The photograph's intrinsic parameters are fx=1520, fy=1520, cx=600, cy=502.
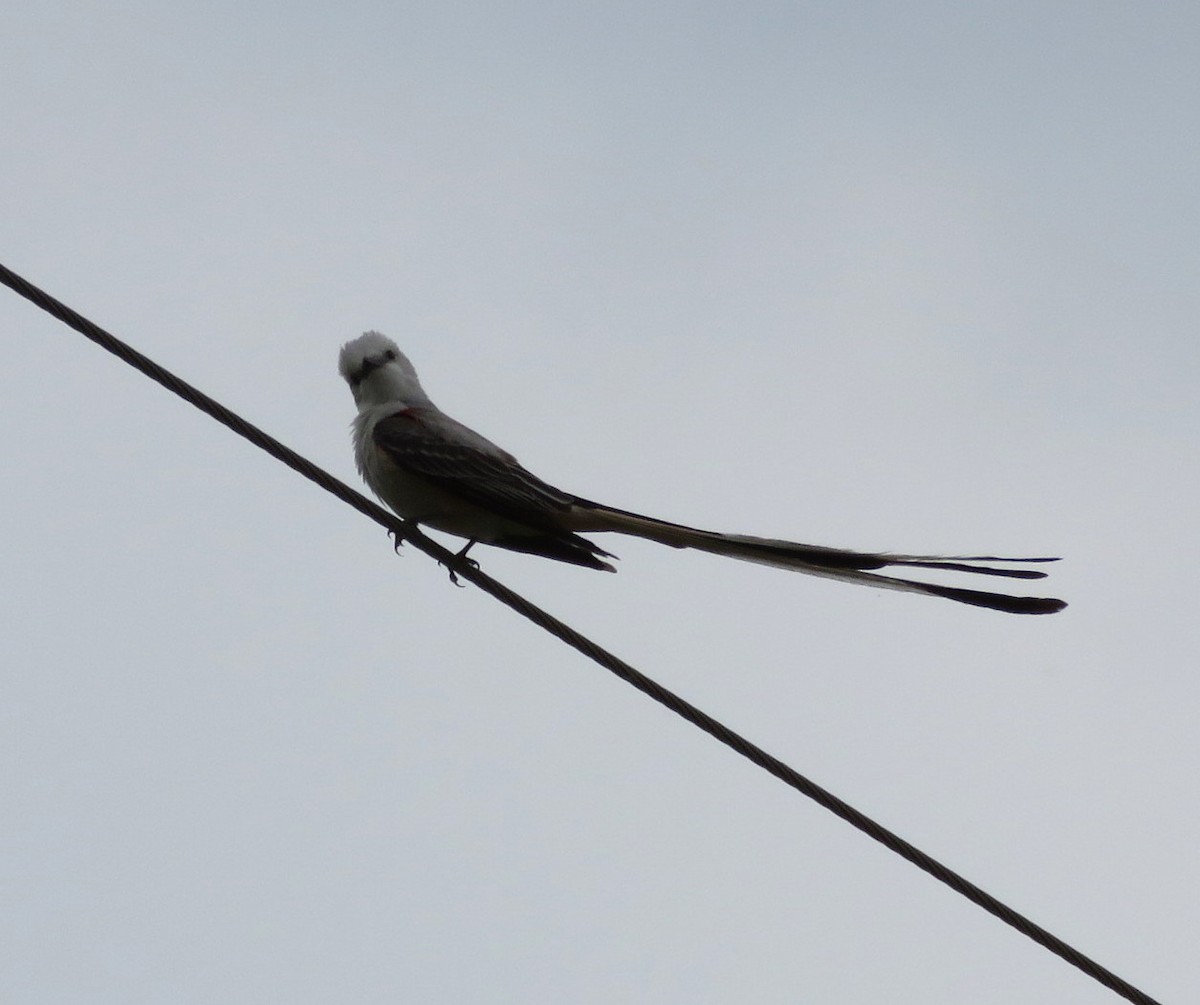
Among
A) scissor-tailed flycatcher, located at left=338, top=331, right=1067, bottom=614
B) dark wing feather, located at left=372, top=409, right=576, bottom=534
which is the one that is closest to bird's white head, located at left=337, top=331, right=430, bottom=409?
scissor-tailed flycatcher, located at left=338, top=331, right=1067, bottom=614

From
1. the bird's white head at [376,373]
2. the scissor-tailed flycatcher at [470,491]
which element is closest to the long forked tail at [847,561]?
the scissor-tailed flycatcher at [470,491]

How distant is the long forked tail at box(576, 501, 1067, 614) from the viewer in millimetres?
3352

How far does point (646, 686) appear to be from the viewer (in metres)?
3.27

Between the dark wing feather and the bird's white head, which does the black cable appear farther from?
the bird's white head

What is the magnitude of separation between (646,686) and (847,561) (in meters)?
0.70

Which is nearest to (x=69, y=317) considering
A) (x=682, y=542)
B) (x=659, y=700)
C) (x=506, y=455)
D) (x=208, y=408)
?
(x=208, y=408)

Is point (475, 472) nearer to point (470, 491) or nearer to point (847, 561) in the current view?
point (470, 491)

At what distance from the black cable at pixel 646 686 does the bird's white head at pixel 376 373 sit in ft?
7.79

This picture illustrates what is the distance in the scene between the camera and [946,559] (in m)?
3.47

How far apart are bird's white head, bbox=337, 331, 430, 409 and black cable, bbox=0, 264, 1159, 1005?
237cm

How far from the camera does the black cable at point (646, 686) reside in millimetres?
3043

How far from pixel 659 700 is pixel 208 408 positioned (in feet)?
3.83

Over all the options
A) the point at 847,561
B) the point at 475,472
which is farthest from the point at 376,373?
the point at 847,561

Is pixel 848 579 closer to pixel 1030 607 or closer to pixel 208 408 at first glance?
pixel 1030 607
